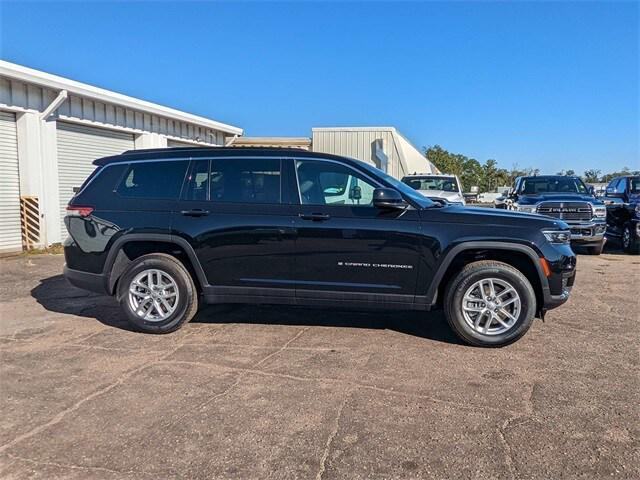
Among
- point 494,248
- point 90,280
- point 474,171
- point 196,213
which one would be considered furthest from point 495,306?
point 474,171

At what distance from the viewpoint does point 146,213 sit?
213 inches

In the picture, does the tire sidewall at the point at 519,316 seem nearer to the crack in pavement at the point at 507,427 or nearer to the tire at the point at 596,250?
the crack in pavement at the point at 507,427

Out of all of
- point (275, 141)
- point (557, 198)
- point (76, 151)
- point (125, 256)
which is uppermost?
point (275, 141)

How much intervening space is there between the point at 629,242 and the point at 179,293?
Result: 11312 millimetres

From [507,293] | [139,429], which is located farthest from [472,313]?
[139,429]

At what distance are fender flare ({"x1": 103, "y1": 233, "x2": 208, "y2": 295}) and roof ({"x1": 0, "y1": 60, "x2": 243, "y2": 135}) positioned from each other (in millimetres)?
8141

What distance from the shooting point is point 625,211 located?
12297 mm

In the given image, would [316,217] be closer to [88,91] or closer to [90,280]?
[90,280]

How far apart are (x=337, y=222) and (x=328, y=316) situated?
152 cm

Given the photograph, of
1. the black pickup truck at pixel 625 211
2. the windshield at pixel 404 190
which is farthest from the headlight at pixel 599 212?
the windshield at pixel 404 190

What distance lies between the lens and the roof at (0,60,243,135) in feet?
37.3

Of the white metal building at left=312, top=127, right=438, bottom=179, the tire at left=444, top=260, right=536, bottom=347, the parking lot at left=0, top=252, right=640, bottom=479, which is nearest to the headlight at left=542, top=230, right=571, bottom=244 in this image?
the tire at left=444, top=260, right=536, bottom=347

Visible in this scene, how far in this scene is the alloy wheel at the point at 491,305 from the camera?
15.9ft

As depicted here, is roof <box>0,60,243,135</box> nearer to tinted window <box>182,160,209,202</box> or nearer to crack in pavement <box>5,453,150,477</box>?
tinted window <box>182,160,209,202</box>
